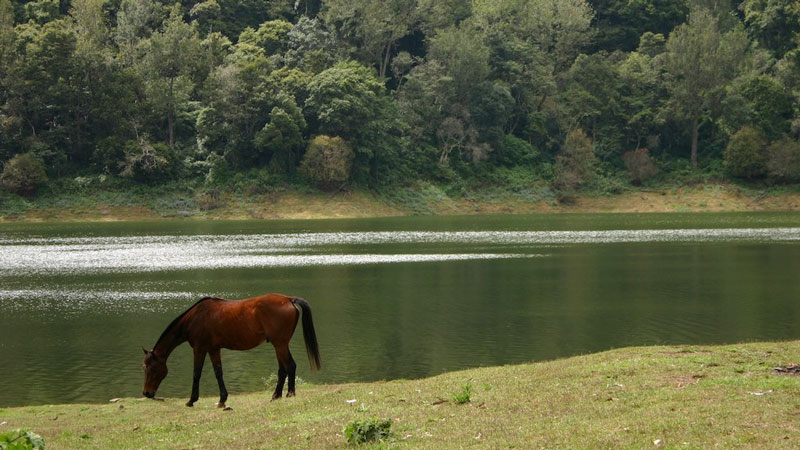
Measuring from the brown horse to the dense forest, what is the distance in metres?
72.6

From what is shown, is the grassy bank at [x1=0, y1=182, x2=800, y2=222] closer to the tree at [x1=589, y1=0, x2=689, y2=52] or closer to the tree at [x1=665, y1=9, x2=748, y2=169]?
the tree at [x1=665, y1=9, x2=748, y2=169]

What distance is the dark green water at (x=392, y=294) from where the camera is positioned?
74.6 feet

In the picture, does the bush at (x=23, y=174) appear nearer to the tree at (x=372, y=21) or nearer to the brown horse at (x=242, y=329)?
the tree at (x=372, y=21)

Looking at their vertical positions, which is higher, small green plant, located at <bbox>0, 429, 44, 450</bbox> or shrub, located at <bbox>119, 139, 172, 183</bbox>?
small green plant, located at <bbox>0, 429, 44, 450</bbox>

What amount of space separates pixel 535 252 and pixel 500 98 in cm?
5496

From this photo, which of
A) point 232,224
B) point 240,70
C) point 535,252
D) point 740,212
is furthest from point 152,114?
point 740,212

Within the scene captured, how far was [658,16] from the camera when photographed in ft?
407

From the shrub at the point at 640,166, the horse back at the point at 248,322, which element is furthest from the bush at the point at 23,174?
the horse back at the point at 248,322

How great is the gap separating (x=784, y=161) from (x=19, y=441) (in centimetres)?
9861

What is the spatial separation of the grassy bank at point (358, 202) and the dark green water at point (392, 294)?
15.9m

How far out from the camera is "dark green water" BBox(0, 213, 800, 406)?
2275 centimetres

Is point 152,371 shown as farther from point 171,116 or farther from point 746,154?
point 746,154

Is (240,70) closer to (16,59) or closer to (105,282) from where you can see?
(16,59)

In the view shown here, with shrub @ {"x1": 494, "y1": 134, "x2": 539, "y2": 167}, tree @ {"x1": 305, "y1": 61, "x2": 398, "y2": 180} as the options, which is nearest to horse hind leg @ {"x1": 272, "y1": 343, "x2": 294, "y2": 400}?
tree @ {"x1": 305, "y1": 61, "x2": 398, "y2": 180}
